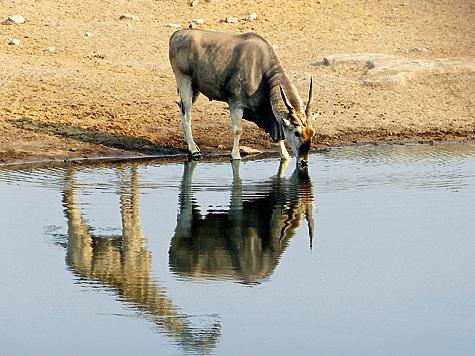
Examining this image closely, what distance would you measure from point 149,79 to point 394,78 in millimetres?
5290

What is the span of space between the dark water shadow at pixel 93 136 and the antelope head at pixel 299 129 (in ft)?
8.34

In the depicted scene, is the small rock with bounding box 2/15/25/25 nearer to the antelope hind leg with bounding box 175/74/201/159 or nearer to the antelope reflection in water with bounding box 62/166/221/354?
the antelope hind leg with bounding box 175/74/201/159

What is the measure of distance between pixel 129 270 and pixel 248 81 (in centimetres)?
595

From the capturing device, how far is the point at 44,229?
721 centimetres

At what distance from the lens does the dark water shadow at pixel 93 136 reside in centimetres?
1288

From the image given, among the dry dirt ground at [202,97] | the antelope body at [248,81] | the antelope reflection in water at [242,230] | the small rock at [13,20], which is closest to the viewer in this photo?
the antelope reflection in water at [242,230]

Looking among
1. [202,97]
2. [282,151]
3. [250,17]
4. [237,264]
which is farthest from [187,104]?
[250,17]

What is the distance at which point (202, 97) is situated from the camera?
52.8ft

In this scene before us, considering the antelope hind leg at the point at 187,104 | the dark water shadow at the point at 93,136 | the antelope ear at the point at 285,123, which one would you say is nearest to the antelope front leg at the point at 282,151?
the antelope ear at the point at 285,123

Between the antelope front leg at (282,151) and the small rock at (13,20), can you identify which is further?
the small rock at (13,20)

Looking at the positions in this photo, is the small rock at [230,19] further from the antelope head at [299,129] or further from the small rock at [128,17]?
the antelope head at [299,129]

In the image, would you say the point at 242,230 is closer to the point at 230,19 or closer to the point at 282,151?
the point at 282,151

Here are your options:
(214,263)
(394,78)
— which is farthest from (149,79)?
(214,263)

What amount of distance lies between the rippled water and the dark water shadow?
2.71 metres
